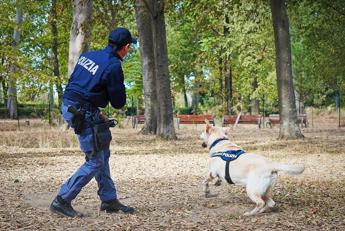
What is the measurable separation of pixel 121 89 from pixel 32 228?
189cm

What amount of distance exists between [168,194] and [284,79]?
11375 mm

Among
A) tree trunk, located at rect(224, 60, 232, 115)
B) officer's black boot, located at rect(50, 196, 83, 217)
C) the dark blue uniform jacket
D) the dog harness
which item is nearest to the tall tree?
the dog harness

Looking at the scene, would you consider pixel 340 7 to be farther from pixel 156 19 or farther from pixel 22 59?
pixel 22 59

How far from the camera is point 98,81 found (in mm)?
6293

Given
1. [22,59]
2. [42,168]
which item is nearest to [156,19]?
[22,59]

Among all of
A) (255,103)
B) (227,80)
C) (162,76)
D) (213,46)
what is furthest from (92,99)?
(255,103)

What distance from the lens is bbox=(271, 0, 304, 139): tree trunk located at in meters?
18.5

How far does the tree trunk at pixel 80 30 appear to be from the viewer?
17.1m

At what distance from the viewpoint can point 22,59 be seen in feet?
63.8

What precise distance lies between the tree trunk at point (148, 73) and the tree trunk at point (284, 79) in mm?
5828

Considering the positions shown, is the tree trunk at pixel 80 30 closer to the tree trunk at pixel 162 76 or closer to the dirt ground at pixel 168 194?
the tree trunk at pixel 162 76

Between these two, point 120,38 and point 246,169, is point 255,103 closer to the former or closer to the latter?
point 246,169

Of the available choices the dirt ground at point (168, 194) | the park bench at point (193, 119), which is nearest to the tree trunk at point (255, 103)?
the park bench at point (193, 119)

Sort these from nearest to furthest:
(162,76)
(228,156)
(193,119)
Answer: (228,156)
(162,76)
(193,119)
